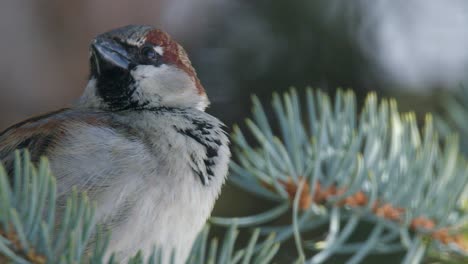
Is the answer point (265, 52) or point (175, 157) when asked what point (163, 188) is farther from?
point (265, 52)

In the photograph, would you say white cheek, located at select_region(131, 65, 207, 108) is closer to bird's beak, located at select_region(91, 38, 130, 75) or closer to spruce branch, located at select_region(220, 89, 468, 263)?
bird's beak, located at select_region(91, 38, 130, 75)

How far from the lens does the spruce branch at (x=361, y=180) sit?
60.2 inches

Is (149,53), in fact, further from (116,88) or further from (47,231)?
(47,231)

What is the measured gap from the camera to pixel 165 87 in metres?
2.14

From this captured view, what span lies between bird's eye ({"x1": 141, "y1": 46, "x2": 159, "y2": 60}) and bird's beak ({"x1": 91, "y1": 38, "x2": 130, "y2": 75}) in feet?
0.20

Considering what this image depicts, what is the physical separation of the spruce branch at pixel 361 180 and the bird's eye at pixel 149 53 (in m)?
0.63

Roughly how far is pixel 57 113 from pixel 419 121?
120cm

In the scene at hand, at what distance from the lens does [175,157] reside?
1.75m

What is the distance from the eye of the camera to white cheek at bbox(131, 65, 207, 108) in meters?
2.10

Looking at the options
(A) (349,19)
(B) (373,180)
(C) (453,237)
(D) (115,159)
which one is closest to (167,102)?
(D) (115,159)

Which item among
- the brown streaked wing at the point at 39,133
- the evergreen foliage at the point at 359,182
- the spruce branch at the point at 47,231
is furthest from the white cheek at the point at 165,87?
the spruce branch at the point at 47,231

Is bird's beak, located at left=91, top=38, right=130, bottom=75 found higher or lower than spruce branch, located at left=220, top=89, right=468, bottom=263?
higher

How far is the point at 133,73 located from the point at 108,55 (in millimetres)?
101

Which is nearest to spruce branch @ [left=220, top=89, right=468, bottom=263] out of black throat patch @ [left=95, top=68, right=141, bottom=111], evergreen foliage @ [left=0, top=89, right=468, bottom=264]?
evergreen foliage @ [left=0, top=89, right=468, bottom=264]
